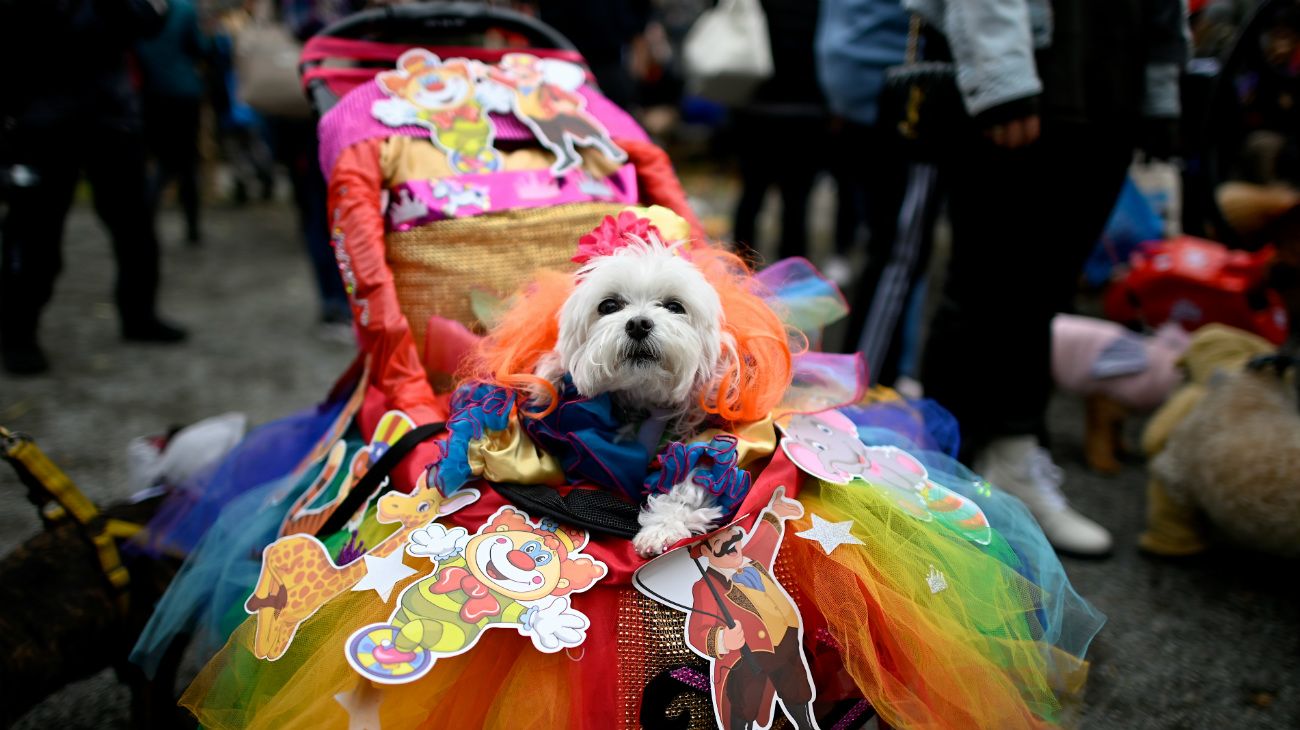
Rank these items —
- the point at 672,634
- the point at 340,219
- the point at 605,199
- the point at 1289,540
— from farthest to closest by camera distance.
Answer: the point at 1289,540 < the point at 605,199 < the point at 340,219 < the point at 672,634

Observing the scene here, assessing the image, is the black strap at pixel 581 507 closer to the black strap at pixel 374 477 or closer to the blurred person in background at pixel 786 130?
the black strap at pixel 374 477

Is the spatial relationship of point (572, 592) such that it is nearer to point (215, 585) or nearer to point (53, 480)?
point (215, 585)

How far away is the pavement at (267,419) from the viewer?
1.91 meters

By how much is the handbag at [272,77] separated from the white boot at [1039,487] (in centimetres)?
325

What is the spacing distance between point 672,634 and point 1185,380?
2505 mm

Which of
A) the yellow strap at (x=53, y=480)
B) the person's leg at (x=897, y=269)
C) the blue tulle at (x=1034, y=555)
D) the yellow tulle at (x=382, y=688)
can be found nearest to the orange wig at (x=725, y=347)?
the blue tulle at (x=1034, y=555)

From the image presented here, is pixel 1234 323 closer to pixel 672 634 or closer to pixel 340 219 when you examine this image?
pixel 672 634

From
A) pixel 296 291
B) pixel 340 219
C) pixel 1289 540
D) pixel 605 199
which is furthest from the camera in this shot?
pixel 296 291

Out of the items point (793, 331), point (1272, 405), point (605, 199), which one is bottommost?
point (1272, 405)

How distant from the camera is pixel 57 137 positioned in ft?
10.6

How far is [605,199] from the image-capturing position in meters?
2.03

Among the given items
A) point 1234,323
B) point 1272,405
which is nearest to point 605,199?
point 1272,405

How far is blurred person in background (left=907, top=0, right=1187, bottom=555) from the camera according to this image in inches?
76.7

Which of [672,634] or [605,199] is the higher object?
[605,199]
